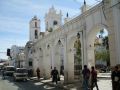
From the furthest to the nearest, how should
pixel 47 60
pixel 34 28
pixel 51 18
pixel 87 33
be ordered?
pixel 51 18
pixel 34 28
pixel 47 60
pixel 87 33

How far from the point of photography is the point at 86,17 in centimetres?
2439

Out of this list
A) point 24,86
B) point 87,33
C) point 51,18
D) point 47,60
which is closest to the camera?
point 87,33

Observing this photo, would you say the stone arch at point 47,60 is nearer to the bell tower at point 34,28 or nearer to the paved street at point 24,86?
the paved street at point 24,86

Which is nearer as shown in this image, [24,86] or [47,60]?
[24,86]

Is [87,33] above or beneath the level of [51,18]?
beneath

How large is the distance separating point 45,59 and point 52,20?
40.4 meters

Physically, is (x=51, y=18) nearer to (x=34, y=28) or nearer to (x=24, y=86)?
(x=34, y=28)

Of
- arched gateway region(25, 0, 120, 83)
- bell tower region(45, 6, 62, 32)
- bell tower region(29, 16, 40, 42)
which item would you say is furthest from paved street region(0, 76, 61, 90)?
bell tower region(45, 6, 62, 32)

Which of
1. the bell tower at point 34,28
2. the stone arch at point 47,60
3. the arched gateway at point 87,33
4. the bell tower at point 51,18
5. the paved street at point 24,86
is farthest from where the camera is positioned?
the bell tower at point 51,18

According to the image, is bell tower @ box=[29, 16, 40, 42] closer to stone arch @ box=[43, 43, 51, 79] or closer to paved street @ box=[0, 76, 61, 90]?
stone arch @ box=[43, 43, 51, 79]

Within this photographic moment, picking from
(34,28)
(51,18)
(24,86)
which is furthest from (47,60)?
(51,18)

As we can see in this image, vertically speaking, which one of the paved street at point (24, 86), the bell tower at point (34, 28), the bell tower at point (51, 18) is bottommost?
the paved street at point (24, 86)

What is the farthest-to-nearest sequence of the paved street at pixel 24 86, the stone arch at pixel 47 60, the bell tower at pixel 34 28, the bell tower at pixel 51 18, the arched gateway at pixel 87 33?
the bell tower at pixel 51 18
the bell tower at pixel 34 28
the stone arch at pixel 47 60
the paved street at pixel 24 86
the arched gateway at pixel 87 33

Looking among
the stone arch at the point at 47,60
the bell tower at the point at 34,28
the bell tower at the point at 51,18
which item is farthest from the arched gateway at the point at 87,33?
the bell tower at the point at 51,18
